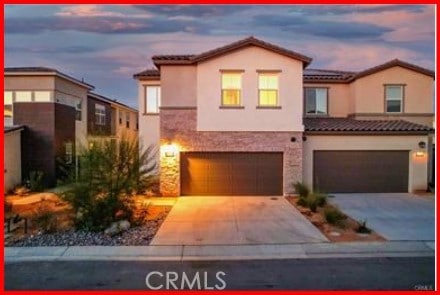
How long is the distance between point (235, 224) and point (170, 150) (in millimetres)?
6293

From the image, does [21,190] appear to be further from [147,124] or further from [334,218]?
[334,218]

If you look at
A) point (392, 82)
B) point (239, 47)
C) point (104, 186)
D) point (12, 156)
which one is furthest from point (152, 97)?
point (392, 82)

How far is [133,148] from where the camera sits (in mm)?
11922

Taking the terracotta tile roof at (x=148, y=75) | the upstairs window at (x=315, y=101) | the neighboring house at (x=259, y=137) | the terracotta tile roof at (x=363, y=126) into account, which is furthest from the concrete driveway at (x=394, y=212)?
the terracotta tile roof at (x=148, y=75)

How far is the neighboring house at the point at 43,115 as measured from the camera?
19750 mm

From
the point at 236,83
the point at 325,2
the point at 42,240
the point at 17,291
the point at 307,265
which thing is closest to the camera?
the point at 325,2

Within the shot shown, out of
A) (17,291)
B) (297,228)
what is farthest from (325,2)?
(297,228)

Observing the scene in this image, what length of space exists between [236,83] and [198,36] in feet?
16.5

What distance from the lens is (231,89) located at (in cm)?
1688

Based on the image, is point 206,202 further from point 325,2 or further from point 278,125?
point 325,2

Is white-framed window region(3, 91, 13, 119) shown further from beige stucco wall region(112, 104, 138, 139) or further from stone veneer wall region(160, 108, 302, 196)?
beige stucco wall region(112, 104, 138, 139)

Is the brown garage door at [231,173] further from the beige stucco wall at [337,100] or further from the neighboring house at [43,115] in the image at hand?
the beige stucco wall at [337,100]

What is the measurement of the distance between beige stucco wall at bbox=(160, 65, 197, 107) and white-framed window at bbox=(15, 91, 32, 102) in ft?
29.0

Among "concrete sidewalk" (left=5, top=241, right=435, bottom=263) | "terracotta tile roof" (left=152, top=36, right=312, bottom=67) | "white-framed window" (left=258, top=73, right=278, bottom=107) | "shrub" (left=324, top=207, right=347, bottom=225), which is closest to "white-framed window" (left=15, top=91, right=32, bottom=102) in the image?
"terracotta tile roof" (left=152, top=36, right=312, bottom=67)
